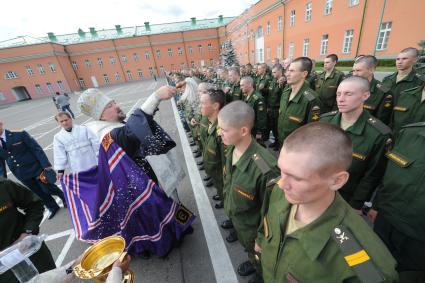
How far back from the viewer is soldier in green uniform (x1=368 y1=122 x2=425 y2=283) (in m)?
1.73

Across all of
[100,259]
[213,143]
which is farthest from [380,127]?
[100,259]

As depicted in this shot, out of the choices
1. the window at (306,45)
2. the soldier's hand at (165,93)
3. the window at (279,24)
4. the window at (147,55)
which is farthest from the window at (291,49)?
the window at (147,55)

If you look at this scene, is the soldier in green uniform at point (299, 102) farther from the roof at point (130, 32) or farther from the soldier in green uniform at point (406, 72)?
the roof at point (130, 32)

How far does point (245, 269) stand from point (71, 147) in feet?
11.0

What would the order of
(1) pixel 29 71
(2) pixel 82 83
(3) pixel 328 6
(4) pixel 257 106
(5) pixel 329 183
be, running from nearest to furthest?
(5) pixel 329 183 < (4) pixel 257 106 < (3) pixel 328 6 < (1) pixel 29 71 < (2) pixel 82 83

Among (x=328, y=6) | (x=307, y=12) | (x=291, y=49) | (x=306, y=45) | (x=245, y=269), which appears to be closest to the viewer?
(x=245, y=269)

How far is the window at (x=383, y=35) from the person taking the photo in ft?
43.7

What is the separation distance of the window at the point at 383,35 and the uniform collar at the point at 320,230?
59.8ft

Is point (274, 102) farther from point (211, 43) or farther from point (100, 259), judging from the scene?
point (211, 43)

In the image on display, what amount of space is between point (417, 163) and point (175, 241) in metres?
2.91

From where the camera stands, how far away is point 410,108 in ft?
10.1

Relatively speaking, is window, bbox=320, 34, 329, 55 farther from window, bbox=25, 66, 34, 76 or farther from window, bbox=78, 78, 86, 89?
window, bbox=25, 66, 34, 76

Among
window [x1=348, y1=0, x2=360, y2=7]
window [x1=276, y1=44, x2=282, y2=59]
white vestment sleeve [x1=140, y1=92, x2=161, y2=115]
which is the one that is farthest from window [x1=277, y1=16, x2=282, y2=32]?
white vestment sleeve [x1=140, y1=92, x2=161, y2=115]

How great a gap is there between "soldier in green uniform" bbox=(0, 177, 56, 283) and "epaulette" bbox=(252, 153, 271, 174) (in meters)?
2.22
